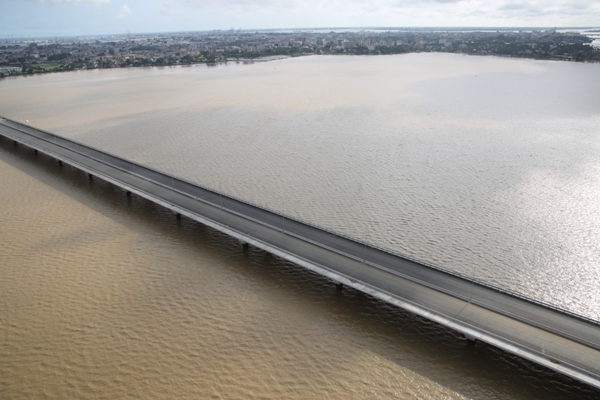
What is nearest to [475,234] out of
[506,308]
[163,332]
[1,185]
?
[506,308]

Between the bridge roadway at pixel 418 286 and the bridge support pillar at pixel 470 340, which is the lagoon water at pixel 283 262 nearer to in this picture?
the bridge support pillar at pixel 470 340

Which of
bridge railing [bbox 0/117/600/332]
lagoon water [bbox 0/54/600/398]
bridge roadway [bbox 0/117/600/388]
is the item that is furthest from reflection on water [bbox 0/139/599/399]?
bridge railing [bbox 0/117/600/332]

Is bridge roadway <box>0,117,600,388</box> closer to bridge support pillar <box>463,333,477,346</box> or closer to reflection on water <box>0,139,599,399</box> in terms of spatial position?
bridge support pillar <box>463,333,477,346</box>

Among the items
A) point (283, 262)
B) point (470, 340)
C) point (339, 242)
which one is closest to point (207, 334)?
point (283, 262)

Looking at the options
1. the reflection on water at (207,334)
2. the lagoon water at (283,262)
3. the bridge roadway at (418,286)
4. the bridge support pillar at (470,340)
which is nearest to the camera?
the bridge roadway at (418,286)

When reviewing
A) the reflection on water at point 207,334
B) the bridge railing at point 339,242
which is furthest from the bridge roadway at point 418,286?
the reflection on water at point 207,334

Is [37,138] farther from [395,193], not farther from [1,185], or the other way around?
[395,193]
